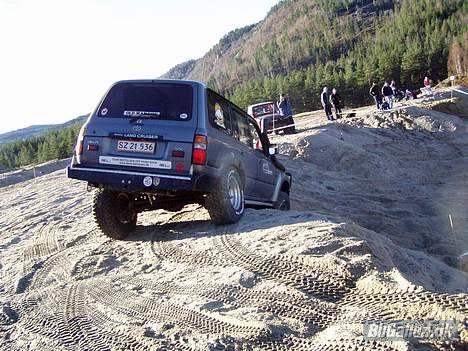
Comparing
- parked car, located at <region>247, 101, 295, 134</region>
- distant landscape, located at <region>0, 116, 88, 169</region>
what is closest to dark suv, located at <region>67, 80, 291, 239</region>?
parked car, located at <region>247, 101, 295, 134</region>

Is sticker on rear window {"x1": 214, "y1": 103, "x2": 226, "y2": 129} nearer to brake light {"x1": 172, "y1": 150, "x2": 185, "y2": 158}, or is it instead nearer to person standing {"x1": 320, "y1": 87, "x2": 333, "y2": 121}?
brake light {"x1": 172, "y1": 150, "x2": 185, "y2": 158}

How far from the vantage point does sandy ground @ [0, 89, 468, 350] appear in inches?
150

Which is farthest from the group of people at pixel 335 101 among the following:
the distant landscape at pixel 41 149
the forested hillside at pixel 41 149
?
the forested hillside at pixel 41 149

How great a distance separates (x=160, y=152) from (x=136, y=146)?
0.32m

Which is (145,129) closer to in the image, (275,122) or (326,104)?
(275,122)

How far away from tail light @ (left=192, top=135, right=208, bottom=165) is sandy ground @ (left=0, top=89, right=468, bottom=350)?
93 centimetres

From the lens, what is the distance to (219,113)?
705 centimetres

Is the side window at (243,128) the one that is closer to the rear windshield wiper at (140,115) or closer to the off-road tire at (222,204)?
the off-road tire at (222,204)

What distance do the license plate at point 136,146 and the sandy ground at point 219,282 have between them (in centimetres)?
118

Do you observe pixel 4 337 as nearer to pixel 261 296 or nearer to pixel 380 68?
pixel 261 296

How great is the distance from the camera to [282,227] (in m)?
6.21

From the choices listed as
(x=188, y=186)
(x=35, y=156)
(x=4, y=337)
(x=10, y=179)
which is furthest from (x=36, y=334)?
(x=35, y=156)

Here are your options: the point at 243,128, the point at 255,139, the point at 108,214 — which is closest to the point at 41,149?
the point at 255,139

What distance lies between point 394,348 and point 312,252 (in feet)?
6.44
